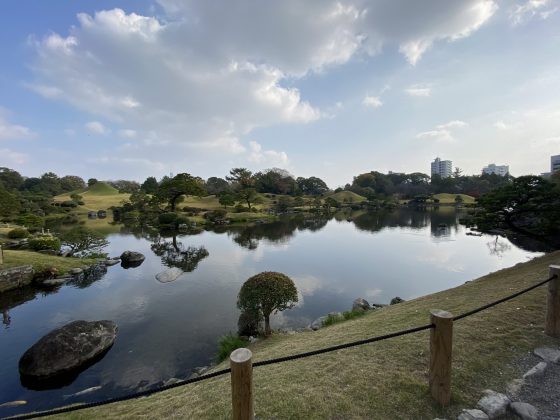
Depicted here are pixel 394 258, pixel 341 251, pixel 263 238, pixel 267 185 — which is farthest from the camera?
pixel 267 185

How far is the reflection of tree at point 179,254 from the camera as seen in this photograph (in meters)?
15.3

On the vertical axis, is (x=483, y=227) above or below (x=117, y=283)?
above

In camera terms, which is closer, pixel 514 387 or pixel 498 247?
pixel 514 387

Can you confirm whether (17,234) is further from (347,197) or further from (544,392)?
(347,197)

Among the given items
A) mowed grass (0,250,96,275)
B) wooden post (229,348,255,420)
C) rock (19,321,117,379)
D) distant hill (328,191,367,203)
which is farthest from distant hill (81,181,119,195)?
wooden post (229,348,255,420)

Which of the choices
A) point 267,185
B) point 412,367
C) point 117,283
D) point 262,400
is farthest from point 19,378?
point 267,185

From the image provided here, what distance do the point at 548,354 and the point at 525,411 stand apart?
4.82 feet

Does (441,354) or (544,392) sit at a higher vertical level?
(441,354)

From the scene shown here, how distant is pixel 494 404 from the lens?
110 inches

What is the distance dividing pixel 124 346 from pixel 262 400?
5.46m

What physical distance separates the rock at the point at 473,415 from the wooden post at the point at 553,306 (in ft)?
7.46

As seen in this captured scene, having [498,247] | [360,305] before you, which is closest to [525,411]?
[360,305]

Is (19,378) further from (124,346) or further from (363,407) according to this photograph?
(363,407)

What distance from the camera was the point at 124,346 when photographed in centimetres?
709
